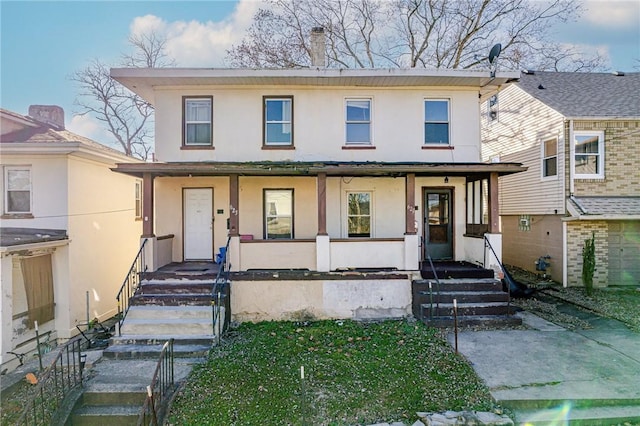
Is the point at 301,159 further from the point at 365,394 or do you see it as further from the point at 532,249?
the point at 532,249

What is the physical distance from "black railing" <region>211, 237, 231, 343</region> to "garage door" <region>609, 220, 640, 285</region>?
1313 centimetres

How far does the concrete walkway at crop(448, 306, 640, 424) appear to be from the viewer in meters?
5.11

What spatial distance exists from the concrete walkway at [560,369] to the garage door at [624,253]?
508 centimetres

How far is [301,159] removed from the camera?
10.6 m

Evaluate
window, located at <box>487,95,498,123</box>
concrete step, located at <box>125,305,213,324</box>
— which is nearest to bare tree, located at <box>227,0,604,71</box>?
window, located at <box>487,95,498,123</box>

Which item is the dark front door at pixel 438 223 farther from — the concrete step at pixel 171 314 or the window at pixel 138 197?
the window at pixel 138 197

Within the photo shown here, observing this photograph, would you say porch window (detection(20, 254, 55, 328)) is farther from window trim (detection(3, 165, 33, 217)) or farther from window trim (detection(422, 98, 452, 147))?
window trim (detection(422, 98, 452, 147))

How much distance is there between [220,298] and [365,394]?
425cm

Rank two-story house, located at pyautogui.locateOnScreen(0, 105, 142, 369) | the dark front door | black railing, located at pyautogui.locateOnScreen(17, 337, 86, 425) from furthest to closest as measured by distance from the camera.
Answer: the dark front door < two-story house, located at pyautogui.locateOnScreen(0, 105, 142, 369) < black railing, located at pyautogui.locateOnScreen(17, 337, 86, 425)

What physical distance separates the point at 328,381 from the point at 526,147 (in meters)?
13.3

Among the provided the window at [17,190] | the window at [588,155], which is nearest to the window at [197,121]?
the window at [17,190]

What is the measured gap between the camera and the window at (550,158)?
42.2ft

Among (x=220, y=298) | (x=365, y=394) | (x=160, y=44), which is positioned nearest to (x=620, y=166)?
(x=365, y=394)

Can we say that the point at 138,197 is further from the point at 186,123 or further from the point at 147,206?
the point at 147,206
